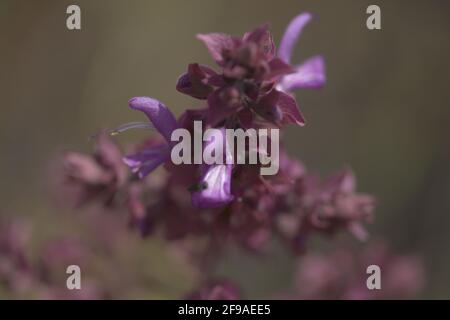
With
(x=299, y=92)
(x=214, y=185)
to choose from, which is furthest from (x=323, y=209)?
(x=299, y=92)

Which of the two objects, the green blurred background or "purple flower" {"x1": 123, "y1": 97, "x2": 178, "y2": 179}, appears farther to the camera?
the green blurred background

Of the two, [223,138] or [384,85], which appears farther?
[384,85]

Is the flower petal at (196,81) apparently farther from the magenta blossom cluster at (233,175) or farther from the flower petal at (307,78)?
the flower petal at (307,78)

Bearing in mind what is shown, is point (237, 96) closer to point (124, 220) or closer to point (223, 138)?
point (223, 138)

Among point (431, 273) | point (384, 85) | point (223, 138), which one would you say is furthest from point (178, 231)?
point (384, 85)

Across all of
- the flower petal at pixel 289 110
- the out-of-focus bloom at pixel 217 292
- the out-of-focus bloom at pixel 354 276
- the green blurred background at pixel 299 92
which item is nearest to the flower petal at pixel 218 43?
the flower petal at pixel 289 110

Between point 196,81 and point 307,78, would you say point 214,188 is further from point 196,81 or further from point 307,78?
point 307,78

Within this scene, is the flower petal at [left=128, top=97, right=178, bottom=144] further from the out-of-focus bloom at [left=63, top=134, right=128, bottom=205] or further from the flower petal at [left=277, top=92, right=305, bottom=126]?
the out-of-focus bloom at [left=63, top=134, right=128, bottom=205]

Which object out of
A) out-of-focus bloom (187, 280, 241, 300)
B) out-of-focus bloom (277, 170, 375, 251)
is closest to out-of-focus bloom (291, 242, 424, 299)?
out-of-focus bloom (277, 170, 375, 251)
